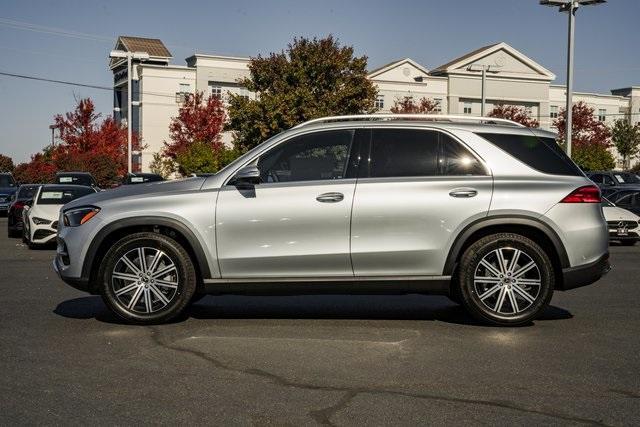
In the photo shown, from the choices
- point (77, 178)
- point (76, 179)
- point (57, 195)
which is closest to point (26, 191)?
point (76, 179)

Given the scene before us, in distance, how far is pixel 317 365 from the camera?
5730 mm

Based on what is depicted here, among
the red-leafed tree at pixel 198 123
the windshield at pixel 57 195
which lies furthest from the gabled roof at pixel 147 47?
the windshield at pixel 57 195

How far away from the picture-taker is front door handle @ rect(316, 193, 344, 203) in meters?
6.95

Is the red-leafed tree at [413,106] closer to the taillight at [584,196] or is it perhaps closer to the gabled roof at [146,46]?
the gabled roof at [146,46]

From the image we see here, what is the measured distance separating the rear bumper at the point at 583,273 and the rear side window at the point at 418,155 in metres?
1.17

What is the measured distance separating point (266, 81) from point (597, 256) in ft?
126

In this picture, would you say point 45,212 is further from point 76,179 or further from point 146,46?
point 146,46

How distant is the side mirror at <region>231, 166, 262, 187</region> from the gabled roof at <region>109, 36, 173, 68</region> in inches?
2386

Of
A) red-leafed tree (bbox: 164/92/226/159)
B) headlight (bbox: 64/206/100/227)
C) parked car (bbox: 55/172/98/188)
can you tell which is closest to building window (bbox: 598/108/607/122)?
red-leafed tree (bbox: 164/92/226/159)

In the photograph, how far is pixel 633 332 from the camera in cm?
699

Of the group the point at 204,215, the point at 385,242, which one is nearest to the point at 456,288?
the point at 385,242

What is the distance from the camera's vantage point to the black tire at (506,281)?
704 cm

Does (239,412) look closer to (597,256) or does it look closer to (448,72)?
(597,256)

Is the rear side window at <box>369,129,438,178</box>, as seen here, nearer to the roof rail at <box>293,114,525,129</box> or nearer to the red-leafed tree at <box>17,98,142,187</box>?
the roof rail at <box>293,114,525,129</box>
